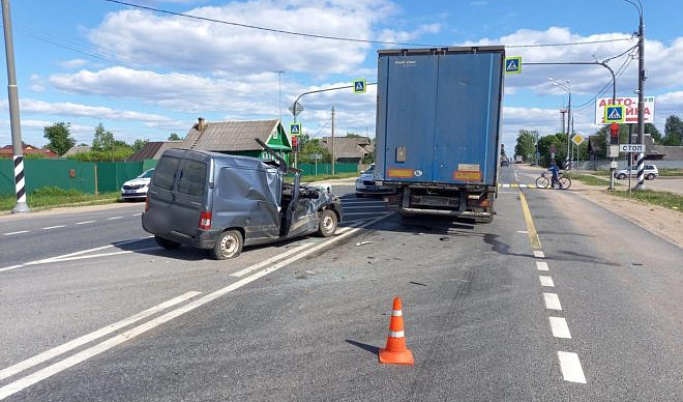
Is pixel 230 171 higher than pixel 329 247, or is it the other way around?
pixel 230 171

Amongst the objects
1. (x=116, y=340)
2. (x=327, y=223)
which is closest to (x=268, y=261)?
(x=327, y=223)

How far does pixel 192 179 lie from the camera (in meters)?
8.03

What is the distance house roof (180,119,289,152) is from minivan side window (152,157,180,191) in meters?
38.2

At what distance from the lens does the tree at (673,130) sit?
151 meters

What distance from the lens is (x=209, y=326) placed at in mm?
5000

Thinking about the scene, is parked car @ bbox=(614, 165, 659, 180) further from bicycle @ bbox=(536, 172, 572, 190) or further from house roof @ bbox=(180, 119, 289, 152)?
house roof @ bbox=(180, 119, 289, 152)

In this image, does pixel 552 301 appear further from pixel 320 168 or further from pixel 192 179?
pixel 320 168

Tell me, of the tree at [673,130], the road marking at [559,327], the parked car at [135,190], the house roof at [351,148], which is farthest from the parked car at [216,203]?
the tree at [673,130]

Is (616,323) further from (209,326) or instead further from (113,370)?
(113,370)

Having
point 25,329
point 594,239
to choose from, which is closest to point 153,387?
point 25,329

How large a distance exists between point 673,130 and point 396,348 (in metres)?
187

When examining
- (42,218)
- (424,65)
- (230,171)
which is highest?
(424,65)

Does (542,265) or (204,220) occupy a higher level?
(204,220)

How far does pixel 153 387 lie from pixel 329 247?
6017 mm
